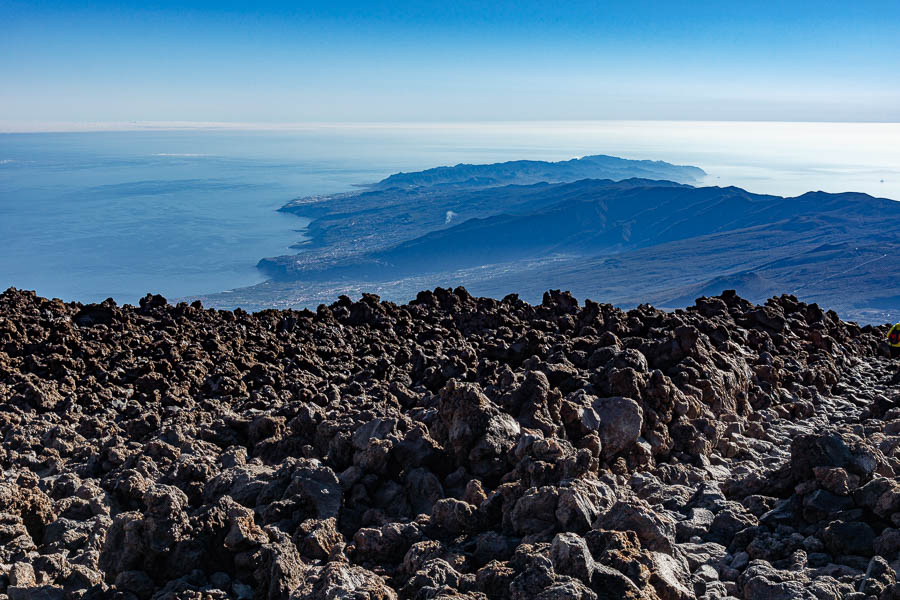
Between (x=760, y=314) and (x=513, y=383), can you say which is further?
(x=760, y=314)

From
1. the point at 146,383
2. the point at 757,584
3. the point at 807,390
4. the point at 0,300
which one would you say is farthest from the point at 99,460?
the point at 0,300

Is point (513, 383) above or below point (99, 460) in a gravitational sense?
A: above

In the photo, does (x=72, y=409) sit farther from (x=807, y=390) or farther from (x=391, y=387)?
(x=807, y=390)

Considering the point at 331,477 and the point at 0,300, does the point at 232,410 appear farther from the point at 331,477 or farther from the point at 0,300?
the point at 0,300

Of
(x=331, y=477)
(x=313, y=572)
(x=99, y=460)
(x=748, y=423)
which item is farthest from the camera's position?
(x=748, y=423)

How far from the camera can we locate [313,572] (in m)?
5.14

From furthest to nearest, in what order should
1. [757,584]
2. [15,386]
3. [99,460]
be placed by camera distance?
[15,386] → [99,460] → [757,584]

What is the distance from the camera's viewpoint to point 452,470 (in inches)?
272

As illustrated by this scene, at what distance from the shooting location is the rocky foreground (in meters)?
4.97

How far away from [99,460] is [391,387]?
390 cm

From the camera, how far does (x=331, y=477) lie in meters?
6.49

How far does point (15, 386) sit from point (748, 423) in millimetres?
10578

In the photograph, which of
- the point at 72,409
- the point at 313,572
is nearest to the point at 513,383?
the point at 313,572

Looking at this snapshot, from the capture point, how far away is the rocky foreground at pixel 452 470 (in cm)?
497
